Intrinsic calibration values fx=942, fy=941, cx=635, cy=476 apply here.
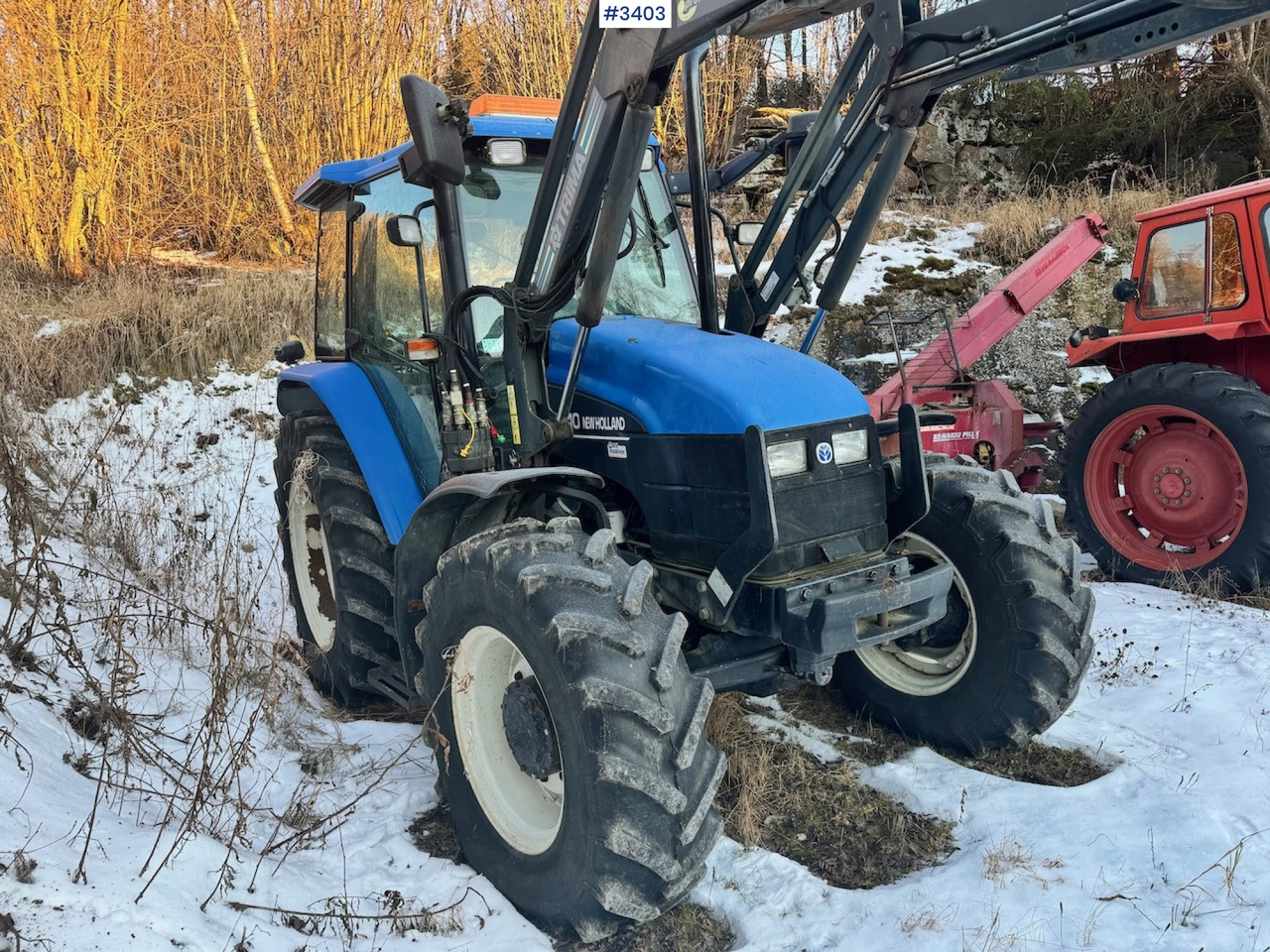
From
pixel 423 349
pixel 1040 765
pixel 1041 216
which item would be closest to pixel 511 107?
pixel 423 349

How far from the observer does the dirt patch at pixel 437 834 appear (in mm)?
2848

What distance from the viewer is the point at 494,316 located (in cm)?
333

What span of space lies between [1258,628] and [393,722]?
401 cm

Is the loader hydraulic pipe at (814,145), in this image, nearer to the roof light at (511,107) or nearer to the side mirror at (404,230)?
the roof light at (511,107)

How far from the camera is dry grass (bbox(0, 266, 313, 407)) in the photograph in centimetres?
762

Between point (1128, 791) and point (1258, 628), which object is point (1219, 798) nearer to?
point (1128, 791)

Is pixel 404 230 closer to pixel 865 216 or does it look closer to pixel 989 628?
pixel 865 216

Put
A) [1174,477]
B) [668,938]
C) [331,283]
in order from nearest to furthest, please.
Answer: [668,938], [331,283], [1174,477]

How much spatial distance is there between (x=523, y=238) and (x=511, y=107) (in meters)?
0.56

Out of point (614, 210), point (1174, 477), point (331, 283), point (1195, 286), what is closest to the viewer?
point (614, 210)

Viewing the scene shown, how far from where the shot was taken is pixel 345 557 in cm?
364

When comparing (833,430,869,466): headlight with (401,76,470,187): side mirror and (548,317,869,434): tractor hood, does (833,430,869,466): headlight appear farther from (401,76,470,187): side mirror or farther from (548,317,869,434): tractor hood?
(401,76,470,187): side mirror

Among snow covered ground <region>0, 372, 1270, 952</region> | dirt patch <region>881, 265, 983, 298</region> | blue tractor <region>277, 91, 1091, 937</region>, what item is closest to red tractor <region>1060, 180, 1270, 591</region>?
snow covered ground <region>0, 372, 1270, 952</region>

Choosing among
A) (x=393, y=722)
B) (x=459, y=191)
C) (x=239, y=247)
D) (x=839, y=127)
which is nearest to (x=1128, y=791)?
A: (x=839, y=127)
